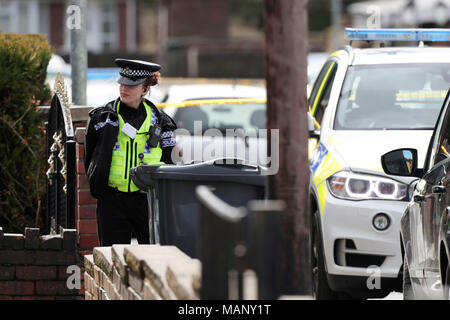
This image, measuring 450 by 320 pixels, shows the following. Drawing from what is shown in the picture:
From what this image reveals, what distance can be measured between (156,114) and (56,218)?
1.31 meters

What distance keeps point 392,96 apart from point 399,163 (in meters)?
2.47

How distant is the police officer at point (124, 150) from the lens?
7.32 meters

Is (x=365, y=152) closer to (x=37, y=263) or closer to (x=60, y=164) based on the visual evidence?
(x=60, y=164)

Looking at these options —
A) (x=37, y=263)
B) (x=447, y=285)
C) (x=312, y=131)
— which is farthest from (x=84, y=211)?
(x=447, y=285)

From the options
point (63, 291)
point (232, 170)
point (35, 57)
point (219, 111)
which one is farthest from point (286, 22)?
point (219, 111)

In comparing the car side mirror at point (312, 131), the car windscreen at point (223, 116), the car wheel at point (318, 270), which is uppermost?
the car windscreen at point (223, 116)

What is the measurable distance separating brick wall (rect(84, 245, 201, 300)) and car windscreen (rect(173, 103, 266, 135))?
6.48m

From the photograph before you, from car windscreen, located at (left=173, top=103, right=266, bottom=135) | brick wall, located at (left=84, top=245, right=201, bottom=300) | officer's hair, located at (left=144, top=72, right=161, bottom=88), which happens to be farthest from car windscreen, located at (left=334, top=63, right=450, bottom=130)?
car windscreen, located at (left=173, top=103, right=266, bottom=135)

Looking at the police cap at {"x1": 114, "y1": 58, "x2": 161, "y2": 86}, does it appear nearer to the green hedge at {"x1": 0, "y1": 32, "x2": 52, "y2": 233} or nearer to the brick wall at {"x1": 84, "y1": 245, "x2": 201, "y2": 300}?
the brick wall at {"x1": 84, "y1": 245, "x2": 201, "y2": 300}

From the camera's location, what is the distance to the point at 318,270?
320 inches

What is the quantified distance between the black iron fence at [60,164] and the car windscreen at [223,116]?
14.2 ft

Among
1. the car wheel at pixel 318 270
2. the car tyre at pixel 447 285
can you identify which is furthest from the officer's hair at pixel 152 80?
the car tyre at pixel 447 285

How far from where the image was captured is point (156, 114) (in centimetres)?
755

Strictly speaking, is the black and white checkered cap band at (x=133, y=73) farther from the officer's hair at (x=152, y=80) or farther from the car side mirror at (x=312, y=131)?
the car side mirror at (x=312, y=131)
